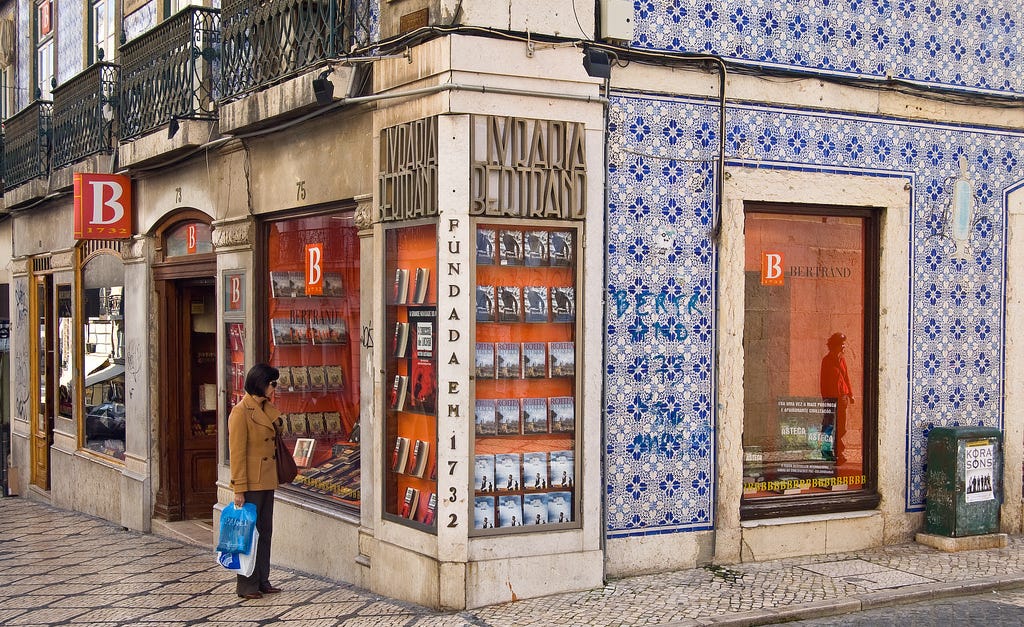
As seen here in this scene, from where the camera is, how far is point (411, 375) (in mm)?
7629

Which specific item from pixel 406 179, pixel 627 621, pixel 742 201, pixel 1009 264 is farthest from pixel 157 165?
pixel 1009 264

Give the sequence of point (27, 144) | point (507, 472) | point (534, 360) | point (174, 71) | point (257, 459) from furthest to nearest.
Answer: point (27, 144), point (174, 71), point (257, 459), point (534, 360), point (507, 472)

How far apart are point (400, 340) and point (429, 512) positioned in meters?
1.19

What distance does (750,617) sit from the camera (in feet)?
22.5

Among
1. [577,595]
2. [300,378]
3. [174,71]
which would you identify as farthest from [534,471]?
[174,71]

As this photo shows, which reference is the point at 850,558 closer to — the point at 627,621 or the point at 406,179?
the point at 627,621

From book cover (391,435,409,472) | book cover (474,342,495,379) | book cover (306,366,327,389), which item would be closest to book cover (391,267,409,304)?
book cover (474,342,495,379)

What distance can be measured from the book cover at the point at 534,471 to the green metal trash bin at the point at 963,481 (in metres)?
3.47

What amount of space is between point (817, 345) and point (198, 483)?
674 centimetres

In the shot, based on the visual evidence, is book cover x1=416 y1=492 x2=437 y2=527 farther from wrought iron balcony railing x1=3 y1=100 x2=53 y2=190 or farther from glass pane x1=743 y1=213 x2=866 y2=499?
wrought iron balcony railing x1=3 y1=100 x2=53 y2=190

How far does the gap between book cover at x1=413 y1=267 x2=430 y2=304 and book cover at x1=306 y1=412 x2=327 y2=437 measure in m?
2.19

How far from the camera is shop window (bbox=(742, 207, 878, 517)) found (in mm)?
8672

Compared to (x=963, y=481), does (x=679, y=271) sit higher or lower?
higher

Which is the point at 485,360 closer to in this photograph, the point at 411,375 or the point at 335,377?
the point at 411,375
